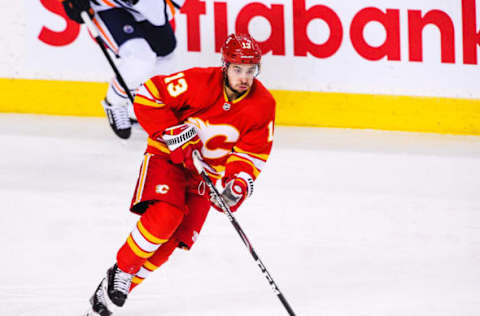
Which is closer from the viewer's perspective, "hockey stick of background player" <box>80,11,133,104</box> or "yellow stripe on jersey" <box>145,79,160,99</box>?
"yellow stripe on jersey" <box>145,79,160,99</box>

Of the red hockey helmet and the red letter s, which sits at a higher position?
the red hockey helmet

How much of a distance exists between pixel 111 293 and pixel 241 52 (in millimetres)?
886

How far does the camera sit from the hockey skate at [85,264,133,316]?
2.58 metres

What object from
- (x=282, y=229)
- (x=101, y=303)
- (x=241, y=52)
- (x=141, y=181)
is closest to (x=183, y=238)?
(x=141, y=181)

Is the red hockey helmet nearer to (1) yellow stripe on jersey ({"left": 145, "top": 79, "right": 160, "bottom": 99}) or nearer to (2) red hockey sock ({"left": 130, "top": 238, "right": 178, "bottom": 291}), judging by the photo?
(1) yellow stripe on jersey ({"left": 145, "top": 79, "right": 160, "bottom": 99})

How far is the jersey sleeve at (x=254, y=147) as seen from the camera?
2688 mm

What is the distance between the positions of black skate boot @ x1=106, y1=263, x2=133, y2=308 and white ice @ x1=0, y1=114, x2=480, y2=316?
0.22 meters

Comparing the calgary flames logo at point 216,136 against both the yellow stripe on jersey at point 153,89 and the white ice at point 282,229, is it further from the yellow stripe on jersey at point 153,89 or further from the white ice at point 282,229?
the white ice at point 282,229

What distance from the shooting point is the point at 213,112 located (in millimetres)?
2691

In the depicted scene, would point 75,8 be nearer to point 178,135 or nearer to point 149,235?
point 178,135

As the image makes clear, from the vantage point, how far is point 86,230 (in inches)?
136

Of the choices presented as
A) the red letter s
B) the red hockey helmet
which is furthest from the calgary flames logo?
the red letter s

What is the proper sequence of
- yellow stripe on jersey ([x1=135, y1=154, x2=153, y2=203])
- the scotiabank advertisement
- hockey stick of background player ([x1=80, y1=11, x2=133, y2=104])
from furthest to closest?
1. the scotiabank advertisement
2. hockey stick of background player ([x1=80, y1=11, x2=133, y2=104])
3. yellow stripe on jersey ([x1=135, y1=154, x2=153, y2=203])

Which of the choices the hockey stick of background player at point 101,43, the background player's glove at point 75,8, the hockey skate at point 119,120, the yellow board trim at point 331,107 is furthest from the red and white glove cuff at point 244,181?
the yellow board trim at point 331,107
